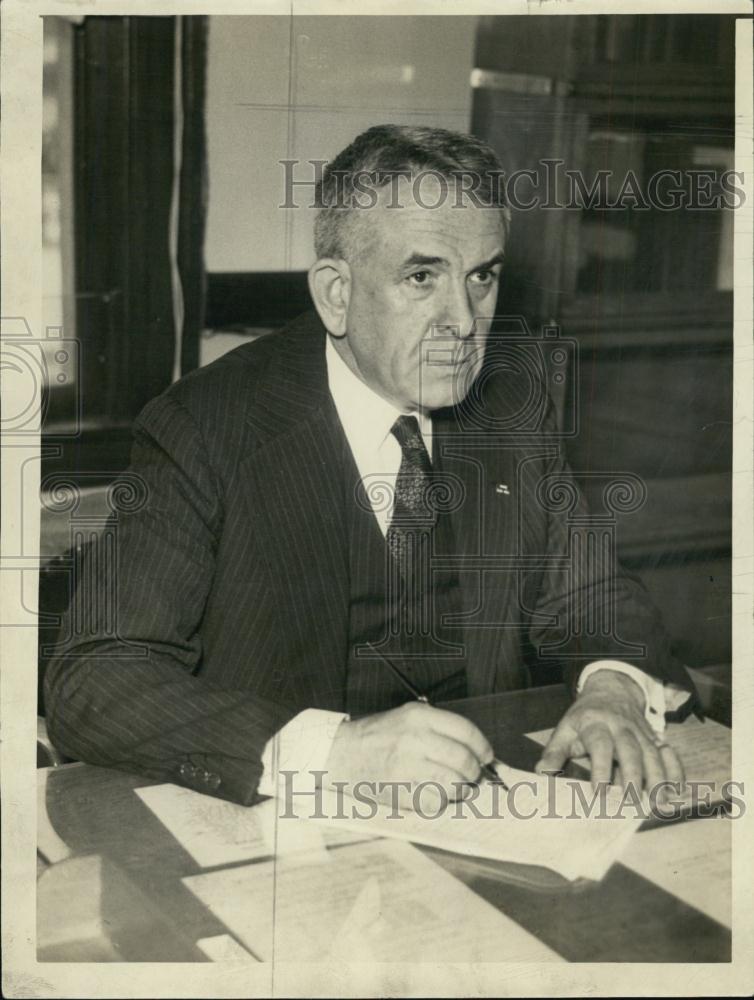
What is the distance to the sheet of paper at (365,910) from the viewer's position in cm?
124

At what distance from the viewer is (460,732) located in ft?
4.86

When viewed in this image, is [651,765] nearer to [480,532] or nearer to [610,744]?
[610,744]

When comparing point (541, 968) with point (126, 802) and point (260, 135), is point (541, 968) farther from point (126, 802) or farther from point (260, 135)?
point (260, 135)

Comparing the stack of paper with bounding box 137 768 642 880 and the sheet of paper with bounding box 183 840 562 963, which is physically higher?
the stack of paper with bounding box 137 768 642 880

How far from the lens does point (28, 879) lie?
1.56m

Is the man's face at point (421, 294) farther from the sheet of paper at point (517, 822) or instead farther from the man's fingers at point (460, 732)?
the sheet of paper at point (517, 822)

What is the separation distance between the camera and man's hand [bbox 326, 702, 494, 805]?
4.75ft

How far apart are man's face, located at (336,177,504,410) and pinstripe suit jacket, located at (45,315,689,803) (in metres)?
0.08

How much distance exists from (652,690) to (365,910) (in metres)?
0.72

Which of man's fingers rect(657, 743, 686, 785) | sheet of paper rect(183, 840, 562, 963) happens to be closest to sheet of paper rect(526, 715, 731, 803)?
man's fingers rect(657, 743, 686, 785)

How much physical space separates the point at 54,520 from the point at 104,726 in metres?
0.37

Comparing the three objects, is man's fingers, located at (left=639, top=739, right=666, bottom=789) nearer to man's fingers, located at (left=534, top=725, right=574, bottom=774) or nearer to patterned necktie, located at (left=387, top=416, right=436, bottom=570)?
man's fingers, located at (left=534, top=725, right=574, bottom=774)

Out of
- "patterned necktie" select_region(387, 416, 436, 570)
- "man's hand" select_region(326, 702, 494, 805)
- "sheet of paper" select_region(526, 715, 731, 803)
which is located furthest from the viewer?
"patterned necktie" select_region(387, 416, 436, 570)

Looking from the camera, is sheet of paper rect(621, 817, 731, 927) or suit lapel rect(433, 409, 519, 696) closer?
sheet of paper rect(621, 817, 731, 927)
